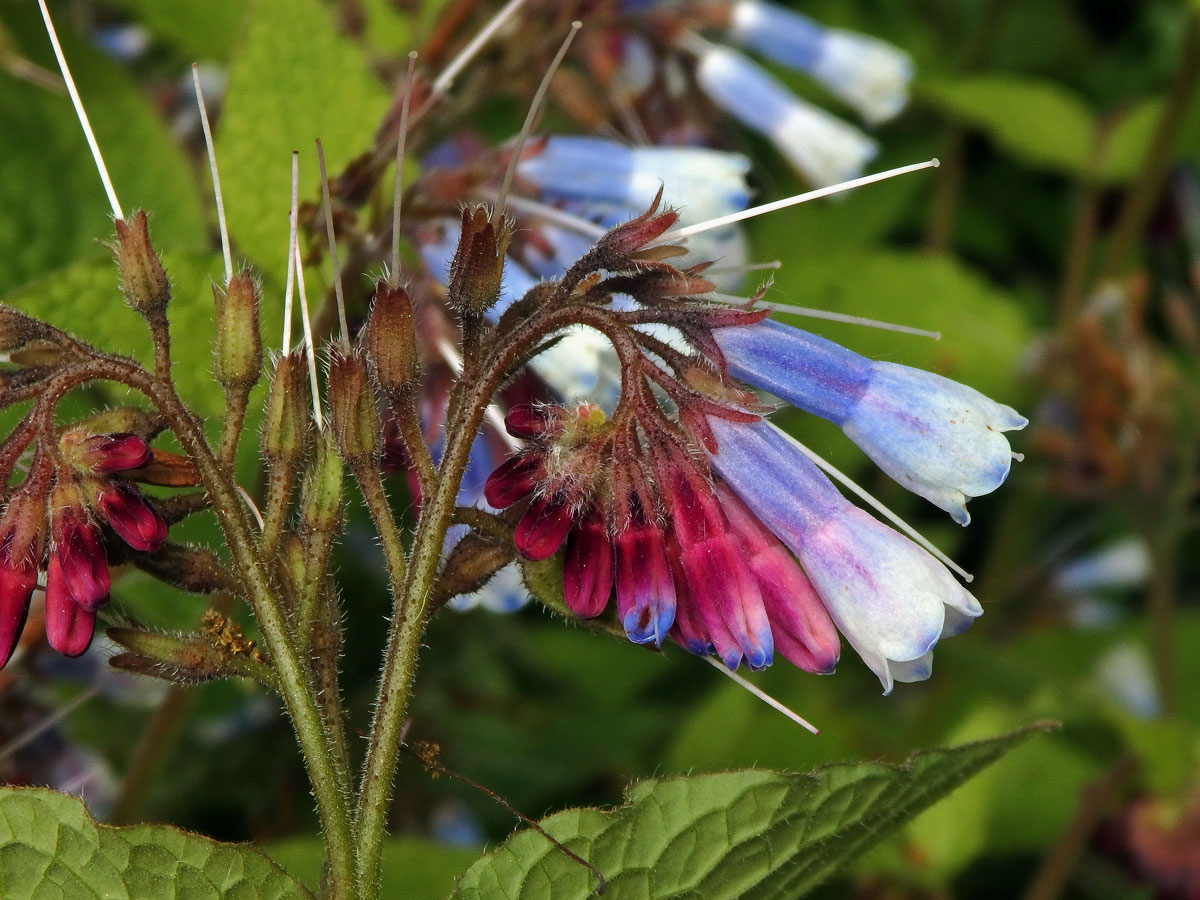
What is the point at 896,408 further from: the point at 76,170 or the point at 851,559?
the point at 76,170

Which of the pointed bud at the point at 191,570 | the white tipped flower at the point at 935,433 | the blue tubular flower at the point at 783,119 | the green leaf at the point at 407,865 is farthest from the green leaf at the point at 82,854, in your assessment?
the blue tubular flower at the point at 783,119

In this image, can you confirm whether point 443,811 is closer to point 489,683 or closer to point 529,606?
point 489,683

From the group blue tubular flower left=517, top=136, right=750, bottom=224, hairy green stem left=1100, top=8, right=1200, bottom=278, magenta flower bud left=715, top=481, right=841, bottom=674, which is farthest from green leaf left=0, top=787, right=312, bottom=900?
hairy green stem left=1100, top=8, right=1200, bottom=278

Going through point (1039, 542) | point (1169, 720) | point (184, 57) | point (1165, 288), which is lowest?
point (1039, 542)

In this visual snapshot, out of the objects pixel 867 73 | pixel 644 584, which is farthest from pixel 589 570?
pixel 867 73

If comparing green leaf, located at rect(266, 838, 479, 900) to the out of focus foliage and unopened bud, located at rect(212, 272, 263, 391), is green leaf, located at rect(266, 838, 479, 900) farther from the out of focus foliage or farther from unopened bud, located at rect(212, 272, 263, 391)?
unopened bud, located at rect(212, 272, 263, 391)

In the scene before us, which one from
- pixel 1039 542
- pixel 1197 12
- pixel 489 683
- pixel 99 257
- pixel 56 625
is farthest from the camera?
pixel 1039 542

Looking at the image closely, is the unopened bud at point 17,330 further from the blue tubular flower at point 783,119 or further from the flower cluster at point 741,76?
the blue tubular flower at point 783,119

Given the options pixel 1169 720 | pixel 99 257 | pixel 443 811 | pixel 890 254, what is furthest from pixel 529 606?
pixel 99 257
